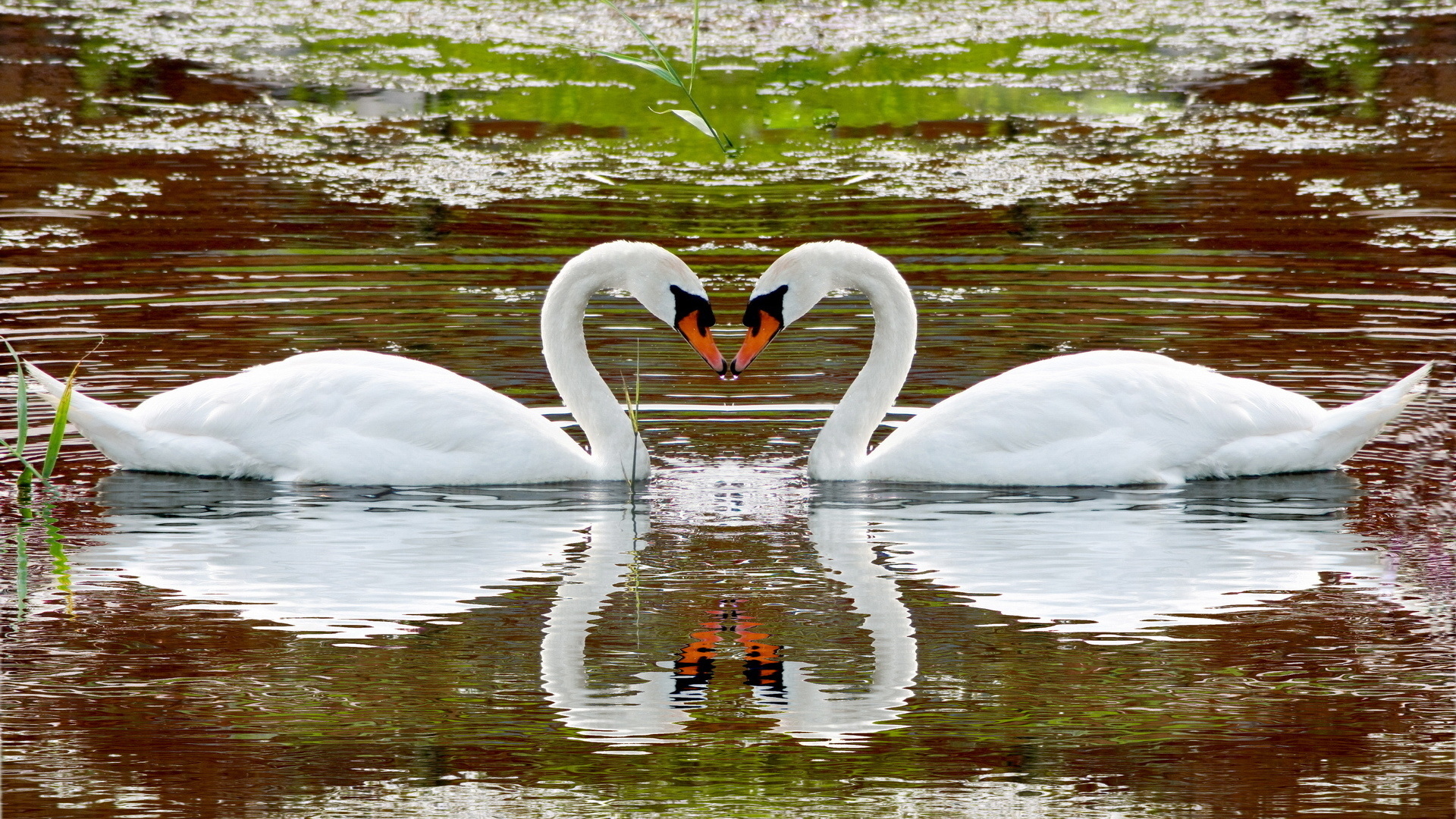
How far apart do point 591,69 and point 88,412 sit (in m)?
11.7

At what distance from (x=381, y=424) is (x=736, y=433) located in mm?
1663

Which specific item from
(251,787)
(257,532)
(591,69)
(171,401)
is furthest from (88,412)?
(591,69)

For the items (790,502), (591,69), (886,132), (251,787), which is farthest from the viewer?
(591,69)

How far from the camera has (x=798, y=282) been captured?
884cm

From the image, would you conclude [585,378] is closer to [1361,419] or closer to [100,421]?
[100,421]

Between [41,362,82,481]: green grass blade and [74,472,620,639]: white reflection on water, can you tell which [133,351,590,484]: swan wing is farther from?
[41,362,82,481]: green grass blade

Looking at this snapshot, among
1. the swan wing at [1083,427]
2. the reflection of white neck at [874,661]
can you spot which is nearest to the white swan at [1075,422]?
the swan wing at [1083,427]

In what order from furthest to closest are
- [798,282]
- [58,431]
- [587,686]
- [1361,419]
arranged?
1. [798,282]
2. [1361,419]
3. [58,431]
4. [587,686]

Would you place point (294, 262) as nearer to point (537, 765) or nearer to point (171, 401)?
point (171, 401)

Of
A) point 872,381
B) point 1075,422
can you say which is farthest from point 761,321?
point 1075,422

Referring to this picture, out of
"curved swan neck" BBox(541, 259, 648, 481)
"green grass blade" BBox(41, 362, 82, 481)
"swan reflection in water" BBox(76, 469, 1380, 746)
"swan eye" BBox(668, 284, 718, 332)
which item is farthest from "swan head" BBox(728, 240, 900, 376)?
"green grass blade" BBox(41, 362, 82, 481)

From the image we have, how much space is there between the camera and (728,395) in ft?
33.3

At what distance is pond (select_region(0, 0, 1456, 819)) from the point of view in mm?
5461

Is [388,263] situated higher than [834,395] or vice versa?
[388,263]
